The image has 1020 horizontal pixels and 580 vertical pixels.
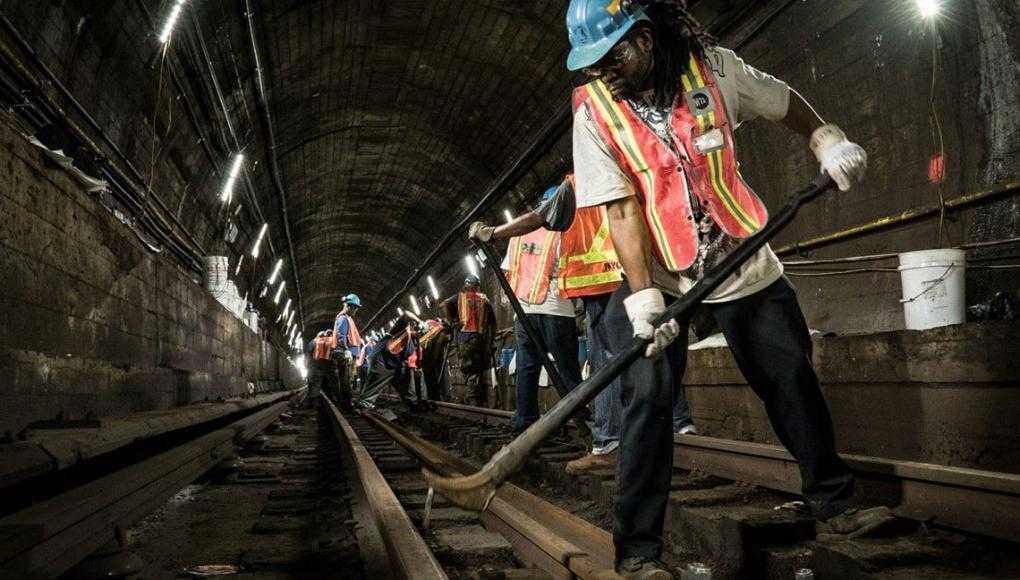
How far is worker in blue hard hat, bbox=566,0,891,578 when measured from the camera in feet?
6.95

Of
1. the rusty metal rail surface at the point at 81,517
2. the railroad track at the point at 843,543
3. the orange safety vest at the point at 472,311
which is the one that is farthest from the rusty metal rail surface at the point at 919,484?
the orange safety vest at the point at 472,311

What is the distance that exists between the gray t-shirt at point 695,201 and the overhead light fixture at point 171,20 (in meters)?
6.14

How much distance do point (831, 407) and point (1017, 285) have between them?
1492 millimetres

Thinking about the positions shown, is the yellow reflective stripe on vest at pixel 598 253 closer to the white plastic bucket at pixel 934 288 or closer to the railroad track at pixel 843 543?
the railroad track at pixel 843 543

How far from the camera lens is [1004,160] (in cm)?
478

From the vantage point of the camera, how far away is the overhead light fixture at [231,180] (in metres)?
11.1

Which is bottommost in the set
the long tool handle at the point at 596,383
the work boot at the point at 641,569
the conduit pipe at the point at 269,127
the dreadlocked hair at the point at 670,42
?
the work boot at the point at 641,569

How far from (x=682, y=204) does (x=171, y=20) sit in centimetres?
673

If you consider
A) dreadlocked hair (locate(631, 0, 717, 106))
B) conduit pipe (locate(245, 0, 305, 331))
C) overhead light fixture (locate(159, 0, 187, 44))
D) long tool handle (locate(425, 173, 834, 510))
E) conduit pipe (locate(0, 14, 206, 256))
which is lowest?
long tool handle (locate(425, 173, 834, 510))

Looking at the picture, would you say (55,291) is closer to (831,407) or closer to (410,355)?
(831,407)

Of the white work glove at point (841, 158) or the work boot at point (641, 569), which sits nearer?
the work boot at point (641, 569)

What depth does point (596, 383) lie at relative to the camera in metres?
2.14

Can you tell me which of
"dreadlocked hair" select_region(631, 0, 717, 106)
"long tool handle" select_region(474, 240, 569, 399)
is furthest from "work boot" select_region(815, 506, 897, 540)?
"long tool handle" select_region(474, 240, 569, 399)

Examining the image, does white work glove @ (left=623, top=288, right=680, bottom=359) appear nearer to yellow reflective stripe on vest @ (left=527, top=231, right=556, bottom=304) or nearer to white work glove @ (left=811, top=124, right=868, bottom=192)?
white work glove @ (left=811, top=124, right=868, bottom=192)
